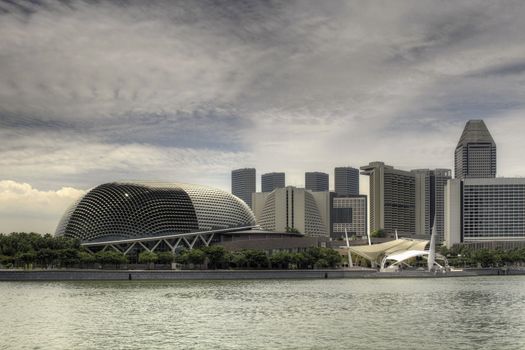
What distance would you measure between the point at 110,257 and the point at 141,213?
3624 cm

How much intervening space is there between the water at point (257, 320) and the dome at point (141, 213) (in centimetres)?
7626

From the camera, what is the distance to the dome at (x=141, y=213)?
486 feet

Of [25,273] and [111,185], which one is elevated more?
[111,185]

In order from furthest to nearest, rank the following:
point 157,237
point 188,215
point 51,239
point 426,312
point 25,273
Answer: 1. point 188,215
2. point 157,237
3. point 51,239
4. point 25,273
5. point 426,312

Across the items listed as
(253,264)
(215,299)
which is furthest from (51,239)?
(215,299)

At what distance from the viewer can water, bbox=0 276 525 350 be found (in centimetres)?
3803

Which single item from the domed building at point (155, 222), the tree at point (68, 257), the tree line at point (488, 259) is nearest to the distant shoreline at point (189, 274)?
the tree at point (68, 257)

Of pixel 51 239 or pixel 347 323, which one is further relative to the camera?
pixel 51 239

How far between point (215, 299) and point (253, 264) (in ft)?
180

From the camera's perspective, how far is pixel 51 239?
375ft

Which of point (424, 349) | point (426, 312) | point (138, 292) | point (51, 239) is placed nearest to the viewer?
point (424, 349)

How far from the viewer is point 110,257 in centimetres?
11488

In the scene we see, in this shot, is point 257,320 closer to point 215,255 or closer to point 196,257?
point 196,257

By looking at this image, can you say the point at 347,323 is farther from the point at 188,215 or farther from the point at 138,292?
the point at 188,215
